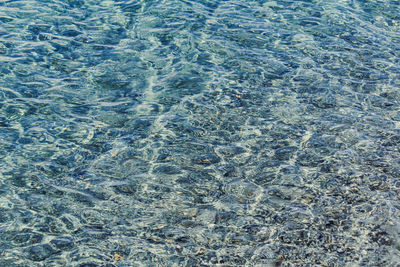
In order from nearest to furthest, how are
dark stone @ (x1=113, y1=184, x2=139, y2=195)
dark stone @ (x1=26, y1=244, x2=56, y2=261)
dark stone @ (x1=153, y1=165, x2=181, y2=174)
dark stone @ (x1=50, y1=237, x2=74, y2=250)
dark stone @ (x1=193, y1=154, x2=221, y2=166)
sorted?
dark stone @ (x1=26, y1=244, x2=56, y2=261), dark stone @ (x1=50, y1=237, x2=74, y2=250), dark stone @ (x1=113, y1=184, x2=139, y2=195), dark stone @ (x1=153, y1=165, x2=181, y2=174), dark stone @ (x1=193, y1=154, x2=221, y2=166)

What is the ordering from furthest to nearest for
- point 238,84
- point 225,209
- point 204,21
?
point 204,21 → point 238,84 → point 225,209

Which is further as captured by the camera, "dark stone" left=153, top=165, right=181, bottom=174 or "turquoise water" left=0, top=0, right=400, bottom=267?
"dark stone" left=153, top=165, right=181, bottom=174

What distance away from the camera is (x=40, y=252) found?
412cm

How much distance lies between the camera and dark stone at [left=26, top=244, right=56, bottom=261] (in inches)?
160

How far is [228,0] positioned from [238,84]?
3.64m

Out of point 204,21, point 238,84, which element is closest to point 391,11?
point 204,21

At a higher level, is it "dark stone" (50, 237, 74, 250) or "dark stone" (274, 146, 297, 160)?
"dark stone" (274, 146, 297, 160)

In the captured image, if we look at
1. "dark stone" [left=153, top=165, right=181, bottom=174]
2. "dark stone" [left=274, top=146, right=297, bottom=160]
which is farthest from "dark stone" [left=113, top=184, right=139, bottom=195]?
"dark stone" [left=274, top=146, right=297, bottom=160]

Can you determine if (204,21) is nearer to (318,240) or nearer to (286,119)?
(286,119)

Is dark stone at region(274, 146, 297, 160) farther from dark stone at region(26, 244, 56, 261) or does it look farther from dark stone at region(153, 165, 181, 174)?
dark stone at region(26, 244, 56, 261)

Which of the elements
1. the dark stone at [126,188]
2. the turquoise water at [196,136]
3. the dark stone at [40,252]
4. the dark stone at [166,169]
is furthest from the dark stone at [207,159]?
the dark stone at [40,252]

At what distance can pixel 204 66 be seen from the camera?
7.54 meters

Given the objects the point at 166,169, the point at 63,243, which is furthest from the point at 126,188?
the point at 63,243

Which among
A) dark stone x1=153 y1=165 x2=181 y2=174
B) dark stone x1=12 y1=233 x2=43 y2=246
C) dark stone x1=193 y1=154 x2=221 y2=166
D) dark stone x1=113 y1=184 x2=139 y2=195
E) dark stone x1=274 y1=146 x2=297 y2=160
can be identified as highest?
dark stone x1=274 y1=146 x2=297 y2=160
